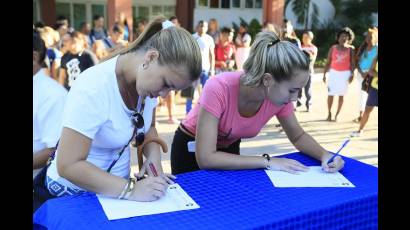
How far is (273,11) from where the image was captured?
45.6 ft

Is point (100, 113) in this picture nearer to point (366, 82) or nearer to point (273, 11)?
point (366, 82)

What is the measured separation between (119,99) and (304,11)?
19.2m

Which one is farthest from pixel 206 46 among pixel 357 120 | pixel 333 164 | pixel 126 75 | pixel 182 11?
pixel 182 11

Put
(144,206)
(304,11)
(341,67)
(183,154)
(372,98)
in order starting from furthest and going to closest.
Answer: (304,11) → (341,67) → (372,98) → (183,154) → (144,206)

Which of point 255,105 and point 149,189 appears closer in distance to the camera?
point 149,189

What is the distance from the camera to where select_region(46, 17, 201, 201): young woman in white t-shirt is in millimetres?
1421

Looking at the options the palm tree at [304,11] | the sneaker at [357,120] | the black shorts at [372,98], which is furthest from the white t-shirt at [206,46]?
the palm tree at [304,11]

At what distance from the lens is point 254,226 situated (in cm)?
129

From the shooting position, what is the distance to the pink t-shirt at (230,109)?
1.92 metres

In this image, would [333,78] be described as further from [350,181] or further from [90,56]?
[350,181]

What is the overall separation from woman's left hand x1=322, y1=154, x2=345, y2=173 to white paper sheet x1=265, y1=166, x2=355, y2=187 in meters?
0.02
